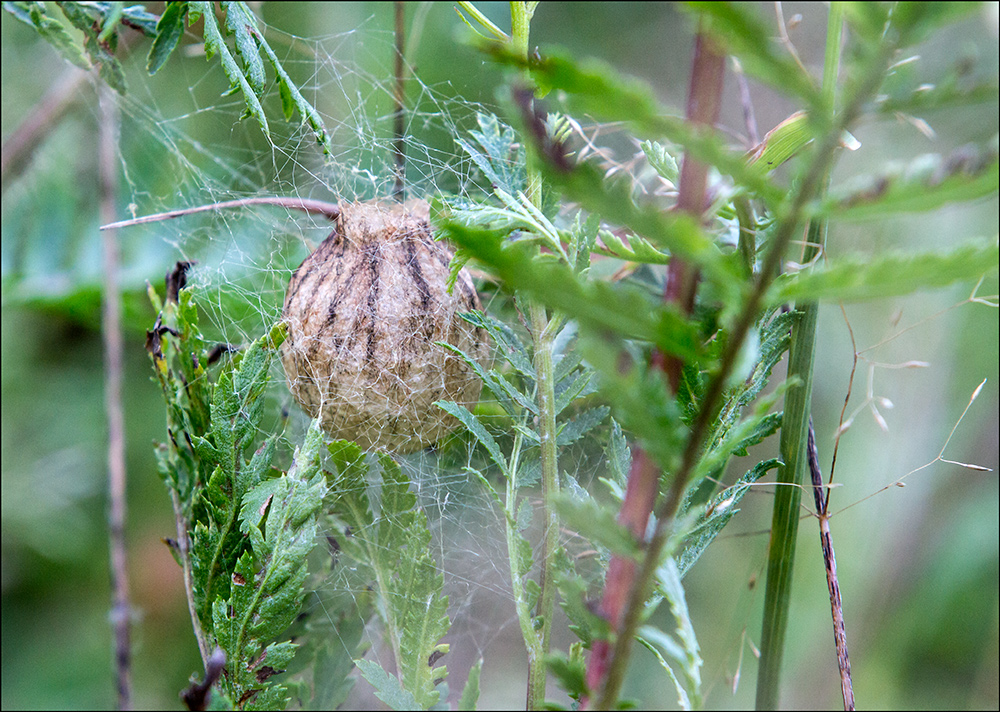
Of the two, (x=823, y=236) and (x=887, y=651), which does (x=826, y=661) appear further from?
(x=823, y=236)

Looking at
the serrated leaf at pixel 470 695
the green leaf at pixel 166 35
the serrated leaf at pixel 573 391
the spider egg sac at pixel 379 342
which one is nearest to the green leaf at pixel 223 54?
the green leaf at pixel 166 35

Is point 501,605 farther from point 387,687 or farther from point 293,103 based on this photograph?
point 293,103

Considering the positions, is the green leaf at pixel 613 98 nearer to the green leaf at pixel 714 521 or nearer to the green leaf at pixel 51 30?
the green leaf at pixel 714 521

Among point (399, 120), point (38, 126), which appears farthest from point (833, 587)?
point (38, 126)

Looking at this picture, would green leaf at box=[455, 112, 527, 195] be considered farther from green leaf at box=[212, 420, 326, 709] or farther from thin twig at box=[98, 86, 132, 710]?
thin twig at box=[98, 86, 132, 710]

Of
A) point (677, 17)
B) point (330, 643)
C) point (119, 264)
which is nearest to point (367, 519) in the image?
point (330, 643)
